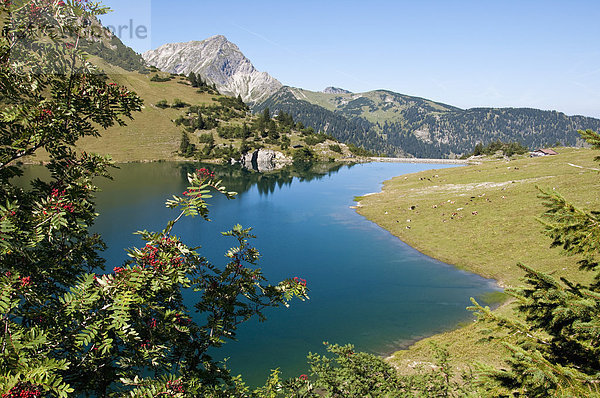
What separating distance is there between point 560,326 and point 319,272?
125ft

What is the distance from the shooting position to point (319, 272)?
45938mm

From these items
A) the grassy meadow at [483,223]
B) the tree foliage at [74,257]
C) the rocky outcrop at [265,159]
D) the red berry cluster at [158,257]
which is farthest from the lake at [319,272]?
the rocky outcrop at [265,159]

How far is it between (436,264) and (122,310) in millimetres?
49492

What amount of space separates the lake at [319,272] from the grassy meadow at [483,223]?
314cm

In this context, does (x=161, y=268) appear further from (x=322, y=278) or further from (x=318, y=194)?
(x=318, y=194)

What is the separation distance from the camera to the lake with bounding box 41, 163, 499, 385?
29641mm

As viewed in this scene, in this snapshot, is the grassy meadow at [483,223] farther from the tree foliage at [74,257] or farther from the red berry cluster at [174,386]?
the red berry cluster at [174,386]

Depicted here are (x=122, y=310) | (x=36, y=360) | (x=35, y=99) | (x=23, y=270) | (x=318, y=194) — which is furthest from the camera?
(x=318, y=194)

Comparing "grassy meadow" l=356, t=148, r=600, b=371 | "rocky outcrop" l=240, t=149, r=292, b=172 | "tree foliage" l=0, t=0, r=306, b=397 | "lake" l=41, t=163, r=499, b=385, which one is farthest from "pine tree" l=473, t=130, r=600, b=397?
"rocky outcrop" l=240, t=149, r=292, b=172

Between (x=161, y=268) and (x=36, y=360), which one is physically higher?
(x=161, y=268)

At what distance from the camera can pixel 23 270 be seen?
21.3 feet

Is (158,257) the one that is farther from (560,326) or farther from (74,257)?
(560,326)

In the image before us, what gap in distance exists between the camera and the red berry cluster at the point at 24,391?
463cm

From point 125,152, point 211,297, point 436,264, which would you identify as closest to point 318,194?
point 436,264
